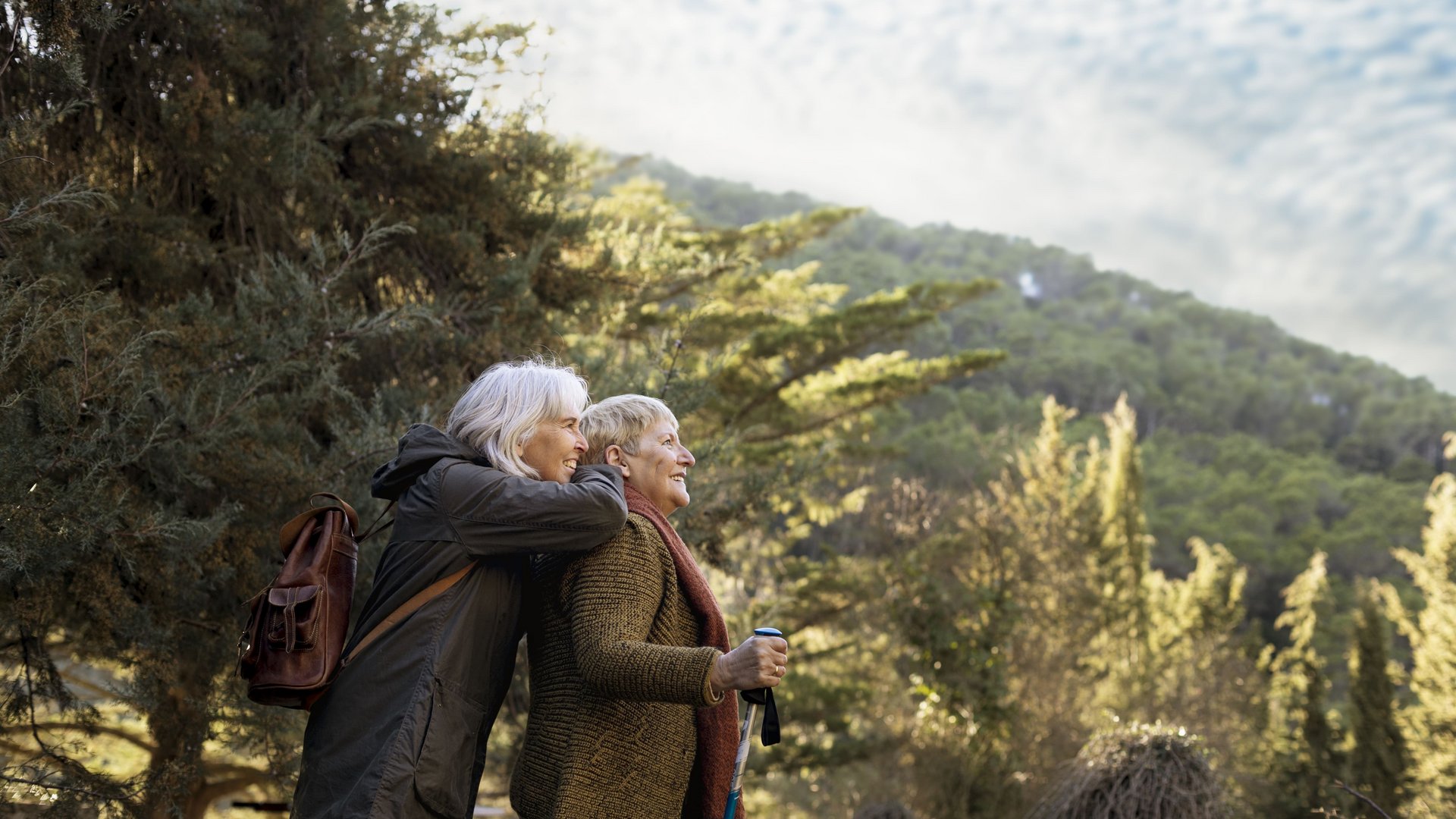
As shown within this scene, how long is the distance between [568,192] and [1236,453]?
163ft

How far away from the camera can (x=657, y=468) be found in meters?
2.48

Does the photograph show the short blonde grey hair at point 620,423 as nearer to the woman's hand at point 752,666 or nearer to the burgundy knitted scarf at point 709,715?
the burgundy knitted scarf at point 709,715

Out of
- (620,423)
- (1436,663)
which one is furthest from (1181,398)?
(620,423)

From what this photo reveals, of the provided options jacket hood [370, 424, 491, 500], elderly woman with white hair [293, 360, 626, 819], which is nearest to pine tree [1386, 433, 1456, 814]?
elderly woman with white hair [293, 360, 626, 819]

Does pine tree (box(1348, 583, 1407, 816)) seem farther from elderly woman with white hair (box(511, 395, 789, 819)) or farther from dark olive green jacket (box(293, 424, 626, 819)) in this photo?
dark olive green jacket (box(293, 424, 626, 819))

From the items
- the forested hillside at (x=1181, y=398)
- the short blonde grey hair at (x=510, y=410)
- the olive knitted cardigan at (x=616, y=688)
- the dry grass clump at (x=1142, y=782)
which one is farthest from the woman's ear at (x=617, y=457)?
the forested hillside at (x=1181, y=398)

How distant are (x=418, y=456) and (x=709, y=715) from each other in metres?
0.81

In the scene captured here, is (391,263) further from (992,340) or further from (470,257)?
(992,340)

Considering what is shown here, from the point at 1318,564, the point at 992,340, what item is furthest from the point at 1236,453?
the point at 1318,564

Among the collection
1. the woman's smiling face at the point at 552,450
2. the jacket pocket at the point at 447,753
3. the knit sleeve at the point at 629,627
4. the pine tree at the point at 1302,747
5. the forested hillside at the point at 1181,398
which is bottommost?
the pine tree at the point at 1302,747

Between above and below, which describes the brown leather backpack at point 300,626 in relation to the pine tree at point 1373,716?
above

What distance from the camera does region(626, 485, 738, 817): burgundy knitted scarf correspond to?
2.29 metres

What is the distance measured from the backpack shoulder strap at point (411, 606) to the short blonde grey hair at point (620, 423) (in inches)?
17.4

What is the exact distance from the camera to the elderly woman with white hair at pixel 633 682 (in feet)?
6.54
